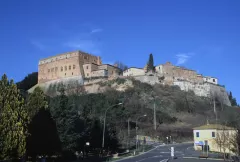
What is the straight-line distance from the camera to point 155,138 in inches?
2908

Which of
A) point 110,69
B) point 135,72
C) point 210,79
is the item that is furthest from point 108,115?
point 210,79

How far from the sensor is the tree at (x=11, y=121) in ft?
65.8

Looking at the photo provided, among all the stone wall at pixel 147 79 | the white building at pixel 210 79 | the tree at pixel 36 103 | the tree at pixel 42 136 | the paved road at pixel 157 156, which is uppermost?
the white building at pixel 210 79

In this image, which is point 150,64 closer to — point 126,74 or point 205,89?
point 126,74

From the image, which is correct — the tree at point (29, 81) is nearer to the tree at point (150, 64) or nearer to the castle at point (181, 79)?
the castle at point (181, 79)

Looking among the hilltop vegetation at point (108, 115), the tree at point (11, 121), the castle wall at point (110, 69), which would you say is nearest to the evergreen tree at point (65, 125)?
the hilltop vegetation at point (108, 115)

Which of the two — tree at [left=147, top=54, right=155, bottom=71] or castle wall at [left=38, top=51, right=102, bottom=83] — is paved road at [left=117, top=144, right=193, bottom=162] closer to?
tree at [left=147, top=54, right=155, bottom=71]

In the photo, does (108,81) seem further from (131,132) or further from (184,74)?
(131,132)

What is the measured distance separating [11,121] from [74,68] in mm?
94515

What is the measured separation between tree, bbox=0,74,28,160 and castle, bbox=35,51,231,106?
86397 millimetres

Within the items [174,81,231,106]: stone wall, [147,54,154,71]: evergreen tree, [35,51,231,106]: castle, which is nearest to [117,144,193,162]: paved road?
[35,51,231,106]: castle

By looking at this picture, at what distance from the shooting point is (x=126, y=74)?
114 m

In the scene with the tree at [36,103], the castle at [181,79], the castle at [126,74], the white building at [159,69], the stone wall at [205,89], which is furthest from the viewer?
the white building at [159,69]

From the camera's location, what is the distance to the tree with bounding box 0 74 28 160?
20.1 meters
